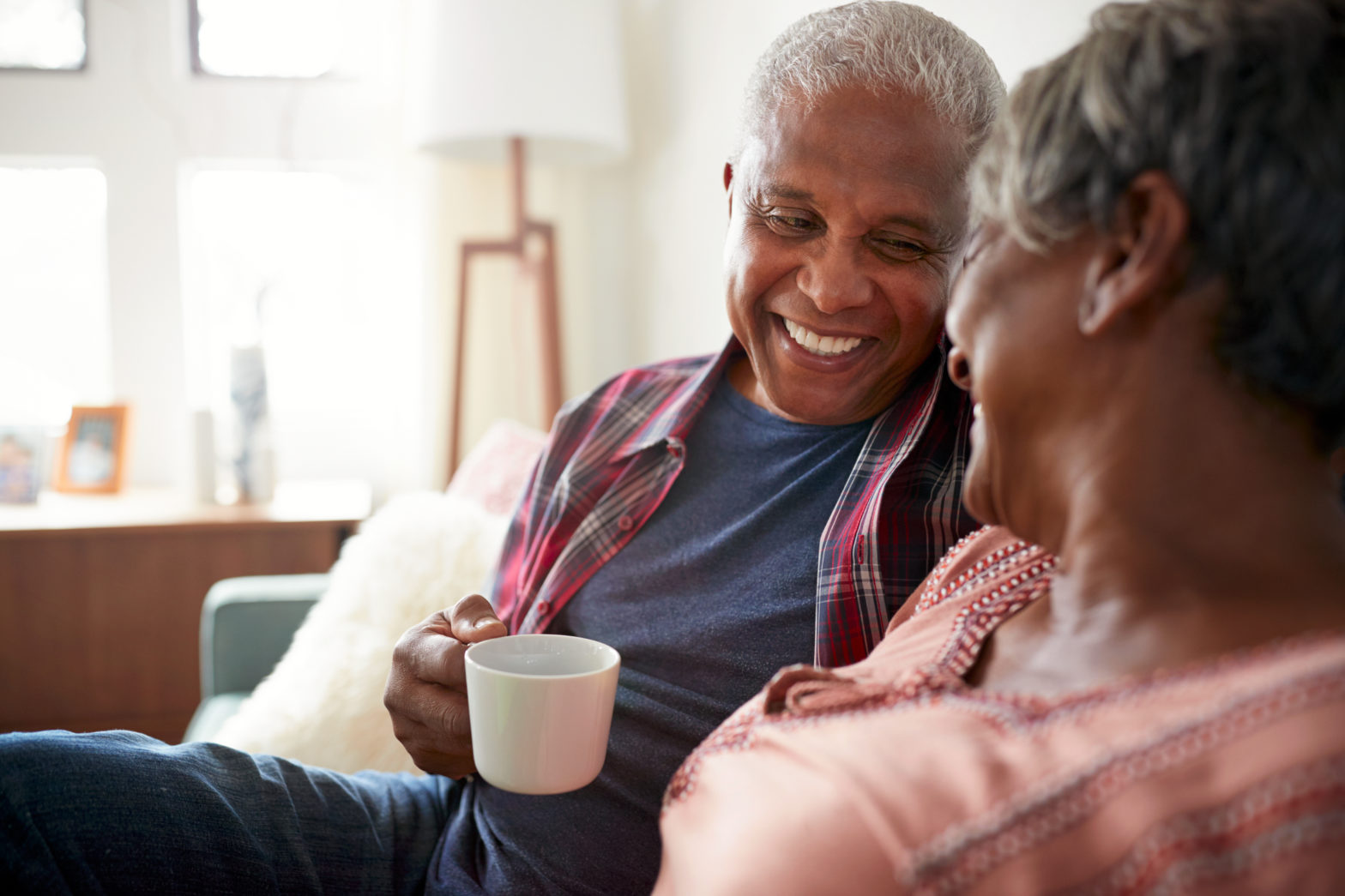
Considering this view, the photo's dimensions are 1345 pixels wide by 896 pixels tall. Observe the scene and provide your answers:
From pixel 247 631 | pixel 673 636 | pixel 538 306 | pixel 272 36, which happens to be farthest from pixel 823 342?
pixel 272 36

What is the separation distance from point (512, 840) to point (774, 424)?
52 cm

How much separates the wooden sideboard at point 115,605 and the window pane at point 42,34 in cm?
132

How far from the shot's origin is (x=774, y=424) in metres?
1.11

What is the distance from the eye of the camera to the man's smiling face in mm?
927

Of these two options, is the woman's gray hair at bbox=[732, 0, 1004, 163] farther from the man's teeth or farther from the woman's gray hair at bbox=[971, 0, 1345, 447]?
the woman's gray hair at bbox=[971, 0, 1345, 447]

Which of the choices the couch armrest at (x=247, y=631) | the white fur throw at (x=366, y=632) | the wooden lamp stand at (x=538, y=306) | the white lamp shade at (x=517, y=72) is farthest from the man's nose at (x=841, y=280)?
the wooden lamp stand at (x=538, y=306)

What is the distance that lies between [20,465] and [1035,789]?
2704mm

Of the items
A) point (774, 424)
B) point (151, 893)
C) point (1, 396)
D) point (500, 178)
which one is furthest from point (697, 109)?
point (1, 396)

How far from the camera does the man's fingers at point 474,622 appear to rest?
36.2 inches

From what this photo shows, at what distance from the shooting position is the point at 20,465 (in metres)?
2.47

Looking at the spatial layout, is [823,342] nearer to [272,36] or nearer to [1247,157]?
[1247,157]

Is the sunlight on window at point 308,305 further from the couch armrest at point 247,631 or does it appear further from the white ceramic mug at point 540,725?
the white ceramic mug at point 540,725

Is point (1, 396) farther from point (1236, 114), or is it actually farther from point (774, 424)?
point (1236, 114)

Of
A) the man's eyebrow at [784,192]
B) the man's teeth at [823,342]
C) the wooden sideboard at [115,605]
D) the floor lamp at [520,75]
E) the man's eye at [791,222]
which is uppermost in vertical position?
the floor lamp at [520,75]
